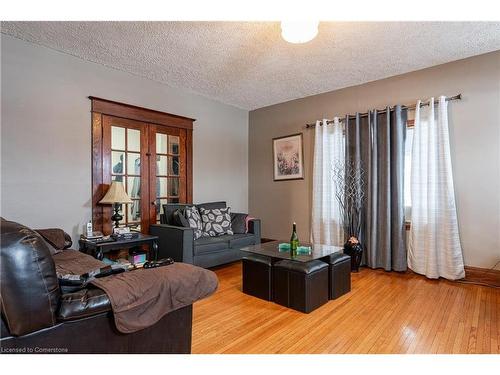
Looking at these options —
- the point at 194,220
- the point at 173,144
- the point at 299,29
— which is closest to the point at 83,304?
the point at 299,29

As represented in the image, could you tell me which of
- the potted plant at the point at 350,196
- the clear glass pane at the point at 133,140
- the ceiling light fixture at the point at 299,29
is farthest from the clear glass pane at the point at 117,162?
the potted plant at the point at 350,196

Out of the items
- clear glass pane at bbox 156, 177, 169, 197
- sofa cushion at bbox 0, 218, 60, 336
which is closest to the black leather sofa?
sofa cushion at bbox 0, 218, 60, 336

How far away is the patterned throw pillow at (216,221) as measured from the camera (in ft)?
13.3

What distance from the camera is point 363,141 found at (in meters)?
4.12

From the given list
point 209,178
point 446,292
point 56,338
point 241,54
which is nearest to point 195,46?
point 241,54

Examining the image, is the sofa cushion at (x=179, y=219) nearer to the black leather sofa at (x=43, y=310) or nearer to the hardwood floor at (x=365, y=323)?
the hardwood floor at (x=365, y=323)

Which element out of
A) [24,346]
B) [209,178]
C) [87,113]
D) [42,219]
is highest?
[87,113]

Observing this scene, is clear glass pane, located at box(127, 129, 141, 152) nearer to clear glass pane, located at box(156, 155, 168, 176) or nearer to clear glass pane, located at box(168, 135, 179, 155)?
clear glass pane, located at box(156, 155, 168, 176)

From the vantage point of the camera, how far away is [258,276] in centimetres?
290

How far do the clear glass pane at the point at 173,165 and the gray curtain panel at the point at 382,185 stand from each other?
8.92ft
